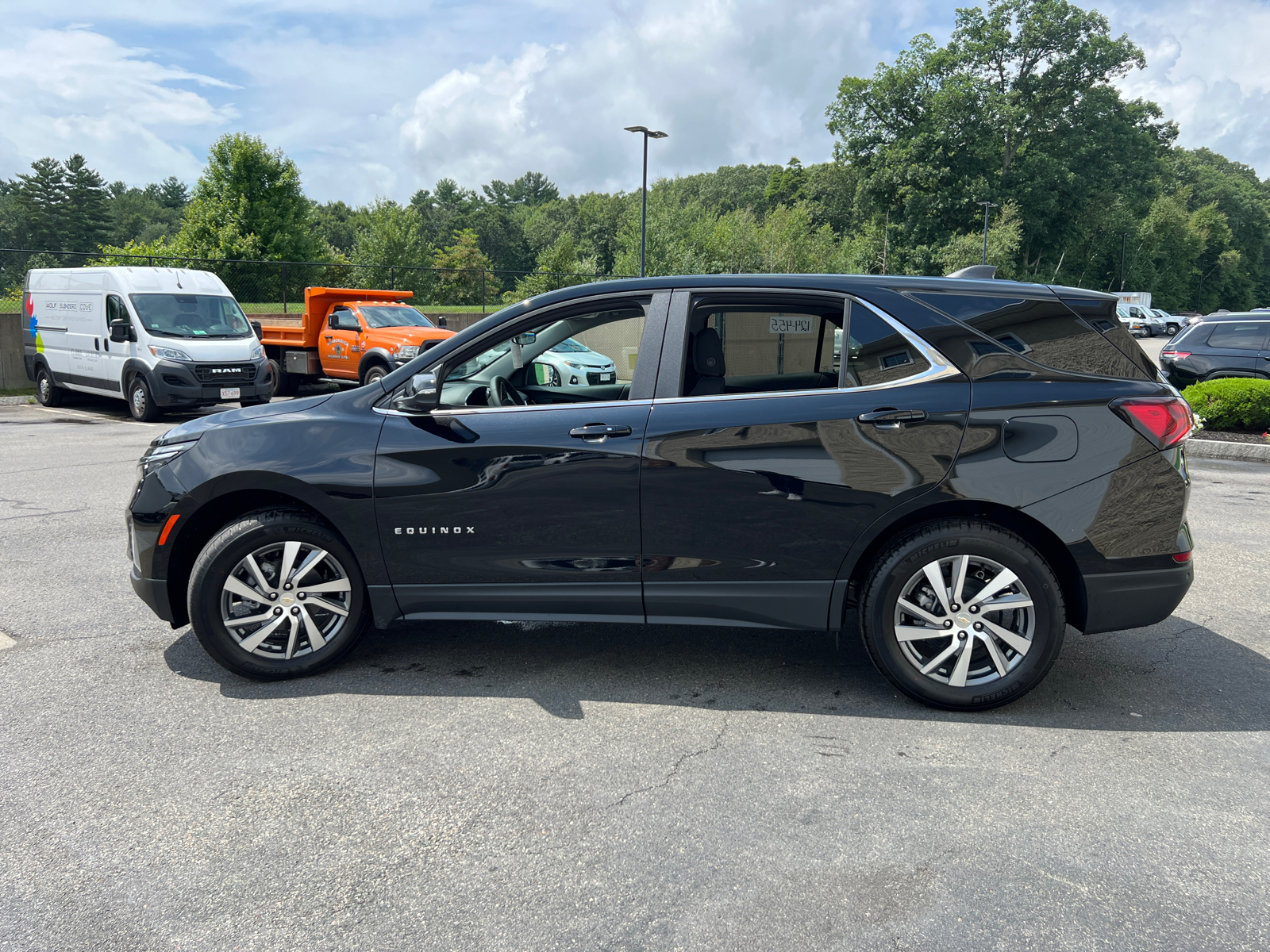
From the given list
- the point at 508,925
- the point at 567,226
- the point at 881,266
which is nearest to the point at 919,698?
the point at 508,925

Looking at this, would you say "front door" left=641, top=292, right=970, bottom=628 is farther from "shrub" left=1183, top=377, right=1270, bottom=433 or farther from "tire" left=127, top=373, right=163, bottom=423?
"tire" left=127, top=373, right=163, bottom=423

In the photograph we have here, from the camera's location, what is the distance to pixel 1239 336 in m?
13.4

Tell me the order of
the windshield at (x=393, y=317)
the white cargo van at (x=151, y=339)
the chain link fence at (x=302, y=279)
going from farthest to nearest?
the chain link fence at (x=302, y=279), the windshield at (x=393, y=317), the white cargo van at (x=151, y=339)

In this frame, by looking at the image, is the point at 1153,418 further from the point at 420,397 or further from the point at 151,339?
the point at 151,339

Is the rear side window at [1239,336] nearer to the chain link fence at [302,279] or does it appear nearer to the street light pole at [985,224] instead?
the chain link fence at [302,279]

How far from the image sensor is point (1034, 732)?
351 cm

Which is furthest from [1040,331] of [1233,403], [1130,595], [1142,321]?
[1142,321]

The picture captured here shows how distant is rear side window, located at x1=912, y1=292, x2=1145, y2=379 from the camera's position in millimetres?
3633

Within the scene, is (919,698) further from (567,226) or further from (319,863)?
(567,226)

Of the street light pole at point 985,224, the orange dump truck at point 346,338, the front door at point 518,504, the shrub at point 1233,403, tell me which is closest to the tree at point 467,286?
the orange dump truck at point 346,338

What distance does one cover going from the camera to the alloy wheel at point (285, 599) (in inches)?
153

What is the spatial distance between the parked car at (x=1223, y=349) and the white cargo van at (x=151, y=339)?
14.6 metres

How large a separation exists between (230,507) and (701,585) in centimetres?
214

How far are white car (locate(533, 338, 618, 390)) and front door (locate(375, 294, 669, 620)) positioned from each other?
1.06 ft
